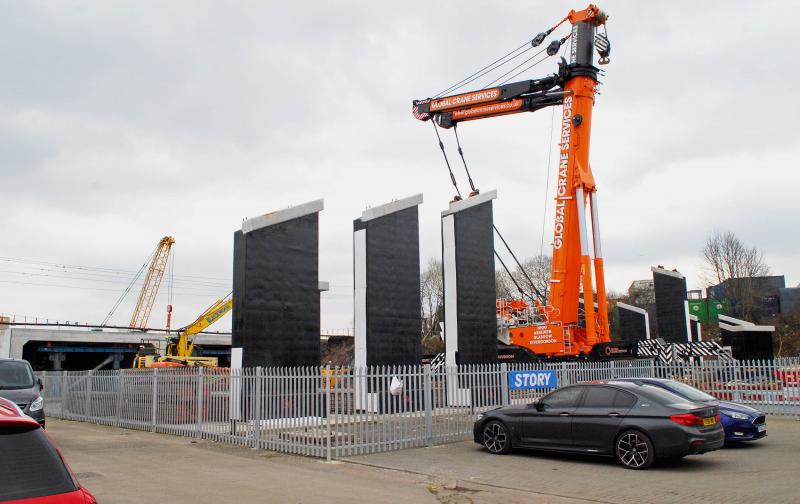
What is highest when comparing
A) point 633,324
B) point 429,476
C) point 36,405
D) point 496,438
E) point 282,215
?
point 282,215

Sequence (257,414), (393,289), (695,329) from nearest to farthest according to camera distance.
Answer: (257,414) → (393,289) → (695,329)

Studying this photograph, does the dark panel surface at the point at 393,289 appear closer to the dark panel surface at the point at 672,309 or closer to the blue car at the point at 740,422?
the blue car at the point at 740,422

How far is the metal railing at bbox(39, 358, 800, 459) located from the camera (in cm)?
1248

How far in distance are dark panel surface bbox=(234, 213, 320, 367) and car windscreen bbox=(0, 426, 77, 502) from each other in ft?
46.9

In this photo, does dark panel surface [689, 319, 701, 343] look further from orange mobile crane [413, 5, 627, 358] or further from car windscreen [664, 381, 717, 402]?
car windscreen [664, 381, 717, 402]

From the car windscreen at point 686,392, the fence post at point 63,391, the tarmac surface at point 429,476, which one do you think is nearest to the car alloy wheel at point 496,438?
the tarmac surface at point 429,476

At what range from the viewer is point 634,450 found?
34.9 ft

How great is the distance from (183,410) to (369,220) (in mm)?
8504

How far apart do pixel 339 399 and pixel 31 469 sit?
27.9 ft

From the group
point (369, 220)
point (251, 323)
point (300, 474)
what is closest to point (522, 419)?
point (300, 474)

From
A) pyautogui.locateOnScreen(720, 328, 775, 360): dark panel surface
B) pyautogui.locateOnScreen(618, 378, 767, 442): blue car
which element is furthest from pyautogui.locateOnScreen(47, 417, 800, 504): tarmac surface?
pyautogui.locateOnScreen(720, 328, 775, 360): dark panel surface

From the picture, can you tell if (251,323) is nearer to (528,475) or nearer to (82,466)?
(82,466)

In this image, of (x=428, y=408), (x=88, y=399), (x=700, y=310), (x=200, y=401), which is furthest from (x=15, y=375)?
(x=700, y=310)

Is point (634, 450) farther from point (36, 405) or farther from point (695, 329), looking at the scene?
point (695, 329)
